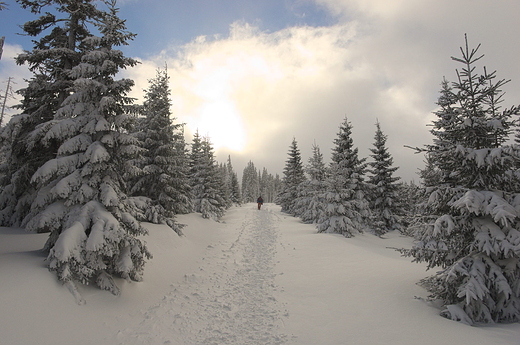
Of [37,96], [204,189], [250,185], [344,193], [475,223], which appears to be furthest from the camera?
[250,185]

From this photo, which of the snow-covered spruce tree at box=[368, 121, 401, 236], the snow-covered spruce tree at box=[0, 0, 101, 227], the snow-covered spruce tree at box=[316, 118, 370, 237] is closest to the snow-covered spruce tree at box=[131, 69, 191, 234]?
the snow-covered spruce tree at box=[0, 0, 101, 227]

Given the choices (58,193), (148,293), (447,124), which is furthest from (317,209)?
(58,193)

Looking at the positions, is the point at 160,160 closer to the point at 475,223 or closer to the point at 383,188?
the point at 475,223

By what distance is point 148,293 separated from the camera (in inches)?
297

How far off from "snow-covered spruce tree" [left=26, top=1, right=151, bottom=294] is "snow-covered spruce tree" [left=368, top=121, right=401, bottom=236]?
2289 centimetres

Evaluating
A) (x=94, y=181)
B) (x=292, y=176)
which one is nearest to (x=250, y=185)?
(x=292, y=176)

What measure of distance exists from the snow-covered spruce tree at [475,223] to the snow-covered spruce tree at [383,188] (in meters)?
17.9

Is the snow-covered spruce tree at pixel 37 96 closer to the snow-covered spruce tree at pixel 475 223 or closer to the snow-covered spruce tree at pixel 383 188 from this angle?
the snow-covered spruce tree at pixel 475 223

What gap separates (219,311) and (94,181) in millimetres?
5288

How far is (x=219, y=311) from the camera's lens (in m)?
6.66

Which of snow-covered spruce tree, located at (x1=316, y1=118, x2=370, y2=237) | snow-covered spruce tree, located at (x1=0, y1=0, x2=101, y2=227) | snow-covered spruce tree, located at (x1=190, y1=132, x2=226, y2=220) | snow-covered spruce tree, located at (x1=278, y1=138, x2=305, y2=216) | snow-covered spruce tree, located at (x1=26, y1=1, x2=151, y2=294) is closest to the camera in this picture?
snow-covered spruce tree, located at (x1=26, y1=1, x2=151, y2=294)

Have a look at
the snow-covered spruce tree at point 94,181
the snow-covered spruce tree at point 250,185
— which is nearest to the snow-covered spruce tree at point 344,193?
the snow-covered spruce tree at point 94,181

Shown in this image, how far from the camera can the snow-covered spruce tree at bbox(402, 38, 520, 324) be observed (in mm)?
5785

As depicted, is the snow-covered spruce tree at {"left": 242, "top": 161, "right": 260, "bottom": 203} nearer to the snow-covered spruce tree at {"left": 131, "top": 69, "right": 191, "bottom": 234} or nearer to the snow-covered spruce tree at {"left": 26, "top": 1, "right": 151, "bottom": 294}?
the snow-covered spruce tree at {"left": 131, "top": 69, "right": 191, "bottom": 234}
